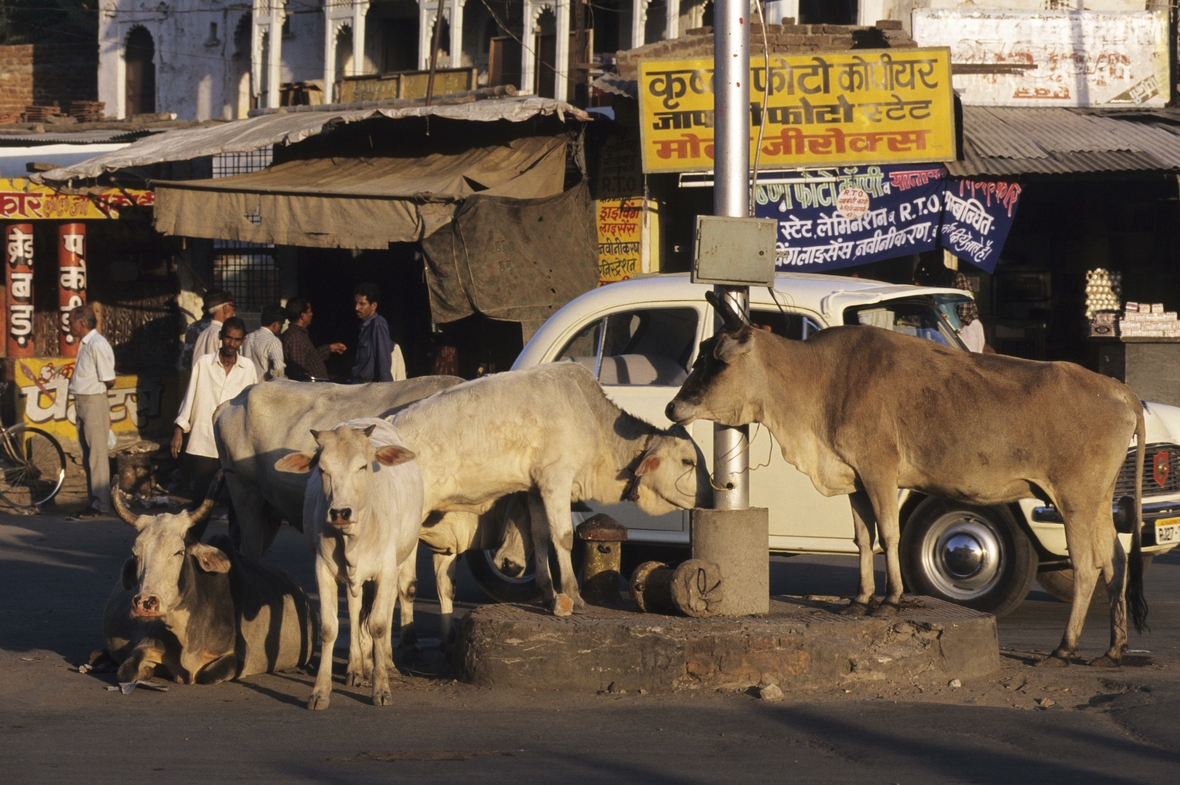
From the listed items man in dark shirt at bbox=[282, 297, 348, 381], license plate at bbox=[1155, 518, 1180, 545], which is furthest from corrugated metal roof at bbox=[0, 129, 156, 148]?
license plate at bbox=[1155, 518, 1180, 545]

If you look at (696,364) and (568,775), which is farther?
(696,364)

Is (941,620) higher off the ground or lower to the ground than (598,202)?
lower

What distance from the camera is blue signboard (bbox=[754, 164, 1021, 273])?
47.2 ft

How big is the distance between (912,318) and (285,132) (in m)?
8.53

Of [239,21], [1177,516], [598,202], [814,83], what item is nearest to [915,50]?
[814,83]

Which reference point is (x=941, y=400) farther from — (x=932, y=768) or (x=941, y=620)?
(x=932, y=768)

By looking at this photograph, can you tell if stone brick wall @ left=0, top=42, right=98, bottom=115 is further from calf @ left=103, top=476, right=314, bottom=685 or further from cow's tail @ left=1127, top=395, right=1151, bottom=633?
cow's tail @ left=1127, top=395, right=1151, bottom=633

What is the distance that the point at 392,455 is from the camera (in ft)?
20.4

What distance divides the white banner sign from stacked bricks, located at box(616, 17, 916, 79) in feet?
4.60

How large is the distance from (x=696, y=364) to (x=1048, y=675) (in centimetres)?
237

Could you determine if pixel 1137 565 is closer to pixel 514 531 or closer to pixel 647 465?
pixel 647 465


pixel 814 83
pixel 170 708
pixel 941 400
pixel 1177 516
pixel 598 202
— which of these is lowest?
pixel 170 708

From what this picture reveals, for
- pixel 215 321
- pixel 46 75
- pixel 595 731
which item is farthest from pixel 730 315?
pixel 46 75

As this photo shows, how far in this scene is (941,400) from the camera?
7.23m
